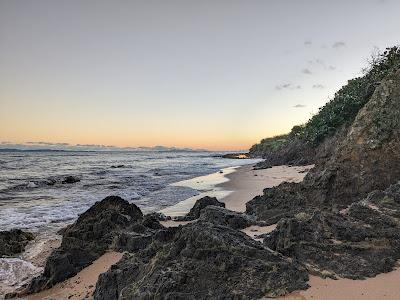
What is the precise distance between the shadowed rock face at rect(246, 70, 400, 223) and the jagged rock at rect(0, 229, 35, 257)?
22.1ft

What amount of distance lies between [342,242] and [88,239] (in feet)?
19.0

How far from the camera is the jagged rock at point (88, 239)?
7195 millimetres

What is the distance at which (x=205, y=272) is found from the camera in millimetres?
4812

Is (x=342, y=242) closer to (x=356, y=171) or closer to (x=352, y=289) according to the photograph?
(x=352, y=289)

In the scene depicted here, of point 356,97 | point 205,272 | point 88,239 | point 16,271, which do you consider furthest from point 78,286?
point 356,97

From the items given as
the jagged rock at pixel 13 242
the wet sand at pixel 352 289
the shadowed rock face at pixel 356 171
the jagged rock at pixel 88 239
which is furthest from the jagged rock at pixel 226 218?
the jagged rock at pixel 13 242

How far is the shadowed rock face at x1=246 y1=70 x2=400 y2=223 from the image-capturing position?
33.3 feet

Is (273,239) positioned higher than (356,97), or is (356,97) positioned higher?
(356,97)

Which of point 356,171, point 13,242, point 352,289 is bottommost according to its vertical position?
point 13,242

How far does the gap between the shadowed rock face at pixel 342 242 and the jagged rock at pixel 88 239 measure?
4030 mm

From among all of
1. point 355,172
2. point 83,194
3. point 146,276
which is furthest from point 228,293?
point 83,194

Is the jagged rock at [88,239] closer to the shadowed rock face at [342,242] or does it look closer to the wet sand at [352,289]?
the shadowed rock face at [342,242]

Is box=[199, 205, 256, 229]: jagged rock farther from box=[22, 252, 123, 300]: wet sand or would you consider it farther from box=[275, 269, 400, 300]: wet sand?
box=[275, 269, 400, 300]: wet sand

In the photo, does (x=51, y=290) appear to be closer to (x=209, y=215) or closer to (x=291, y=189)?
(x=209, y=215)
